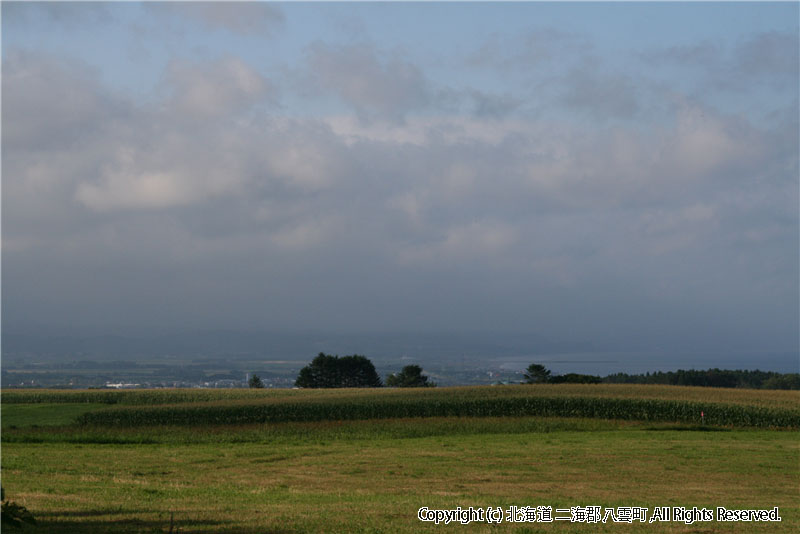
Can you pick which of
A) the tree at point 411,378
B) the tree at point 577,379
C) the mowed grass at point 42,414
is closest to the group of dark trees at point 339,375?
the tree at point 411,378

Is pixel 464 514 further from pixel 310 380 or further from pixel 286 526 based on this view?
pixel 310 380

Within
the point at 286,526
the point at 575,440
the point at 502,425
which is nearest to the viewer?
the point at 286,526

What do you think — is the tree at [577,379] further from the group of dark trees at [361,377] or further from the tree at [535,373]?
the group of dark trees at [361,377]

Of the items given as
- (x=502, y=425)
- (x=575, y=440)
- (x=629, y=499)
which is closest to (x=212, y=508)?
(x=629, y=499)

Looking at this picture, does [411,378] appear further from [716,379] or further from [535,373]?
[716,379]

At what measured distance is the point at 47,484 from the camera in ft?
59.2

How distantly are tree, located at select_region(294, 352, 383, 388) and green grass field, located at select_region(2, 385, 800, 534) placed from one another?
169 ft

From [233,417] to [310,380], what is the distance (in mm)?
55022

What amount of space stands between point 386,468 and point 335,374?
3033 inches

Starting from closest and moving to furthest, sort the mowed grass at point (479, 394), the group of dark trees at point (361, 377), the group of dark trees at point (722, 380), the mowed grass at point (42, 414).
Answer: the mowed grass at point (42, 414)
the mowed grass at point (479, 394)
the group of dark trees at point (361, 377)
the group of dark trees at point (722, 380)

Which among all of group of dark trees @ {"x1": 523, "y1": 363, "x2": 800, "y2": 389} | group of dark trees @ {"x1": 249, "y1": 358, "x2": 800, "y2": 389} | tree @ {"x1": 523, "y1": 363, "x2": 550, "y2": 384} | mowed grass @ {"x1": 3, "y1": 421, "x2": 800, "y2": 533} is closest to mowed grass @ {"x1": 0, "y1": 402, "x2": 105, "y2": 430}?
mowed grass @ {"x1": 3, "y1": 421, "x2": 800, "y2": 533}

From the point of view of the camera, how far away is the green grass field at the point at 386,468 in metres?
13.3

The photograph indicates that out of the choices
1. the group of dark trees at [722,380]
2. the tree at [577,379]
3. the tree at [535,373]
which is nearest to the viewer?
the tree at [577,379]

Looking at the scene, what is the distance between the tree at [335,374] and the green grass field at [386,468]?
51472mm
